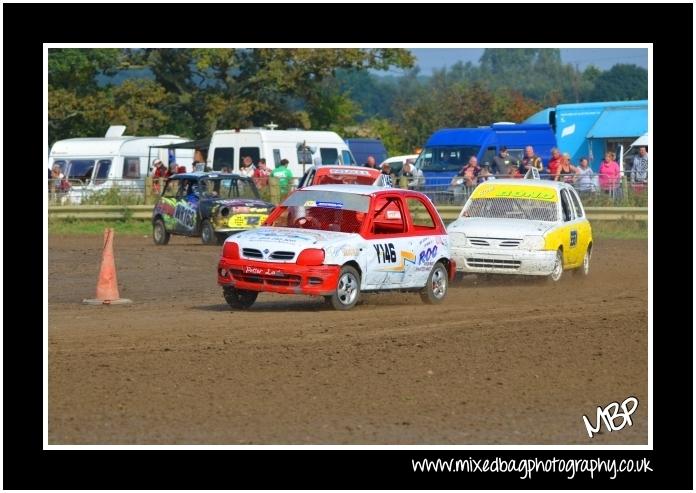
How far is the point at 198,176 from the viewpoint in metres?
27.1

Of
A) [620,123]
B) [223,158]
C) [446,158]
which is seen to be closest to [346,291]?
[446,158]

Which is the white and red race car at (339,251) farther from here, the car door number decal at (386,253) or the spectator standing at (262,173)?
the spectator standing at (262,173)

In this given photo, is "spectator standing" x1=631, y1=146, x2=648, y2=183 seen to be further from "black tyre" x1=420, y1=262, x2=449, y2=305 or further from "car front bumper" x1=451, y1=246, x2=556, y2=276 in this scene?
"black tyre" x1=420, y1=262, x2=449, y2=305

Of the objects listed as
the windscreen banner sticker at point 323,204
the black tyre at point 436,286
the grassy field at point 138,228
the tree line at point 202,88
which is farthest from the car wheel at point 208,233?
the tree line at point 202,88

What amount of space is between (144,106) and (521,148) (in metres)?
18.6

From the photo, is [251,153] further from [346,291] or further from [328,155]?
[346,291]

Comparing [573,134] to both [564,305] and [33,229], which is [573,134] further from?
[33,229]

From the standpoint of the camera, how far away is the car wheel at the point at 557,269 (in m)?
18.7

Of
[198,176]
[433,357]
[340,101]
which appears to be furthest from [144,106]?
[433,357]

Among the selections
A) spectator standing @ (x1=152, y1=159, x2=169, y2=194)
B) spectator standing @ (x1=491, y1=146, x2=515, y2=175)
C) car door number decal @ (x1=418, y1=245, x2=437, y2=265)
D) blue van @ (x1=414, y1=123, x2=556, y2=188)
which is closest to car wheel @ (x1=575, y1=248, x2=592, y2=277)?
car door number decal @ (x1=418, y1=245, x2=437, y2=265)

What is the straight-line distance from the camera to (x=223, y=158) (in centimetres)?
3541

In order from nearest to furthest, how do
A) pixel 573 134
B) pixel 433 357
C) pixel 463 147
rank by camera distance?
pixel 433 357
pixel 463 147
pixel 573 134

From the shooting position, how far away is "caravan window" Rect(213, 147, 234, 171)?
35250mm

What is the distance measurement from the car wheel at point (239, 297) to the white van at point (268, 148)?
1886cm
